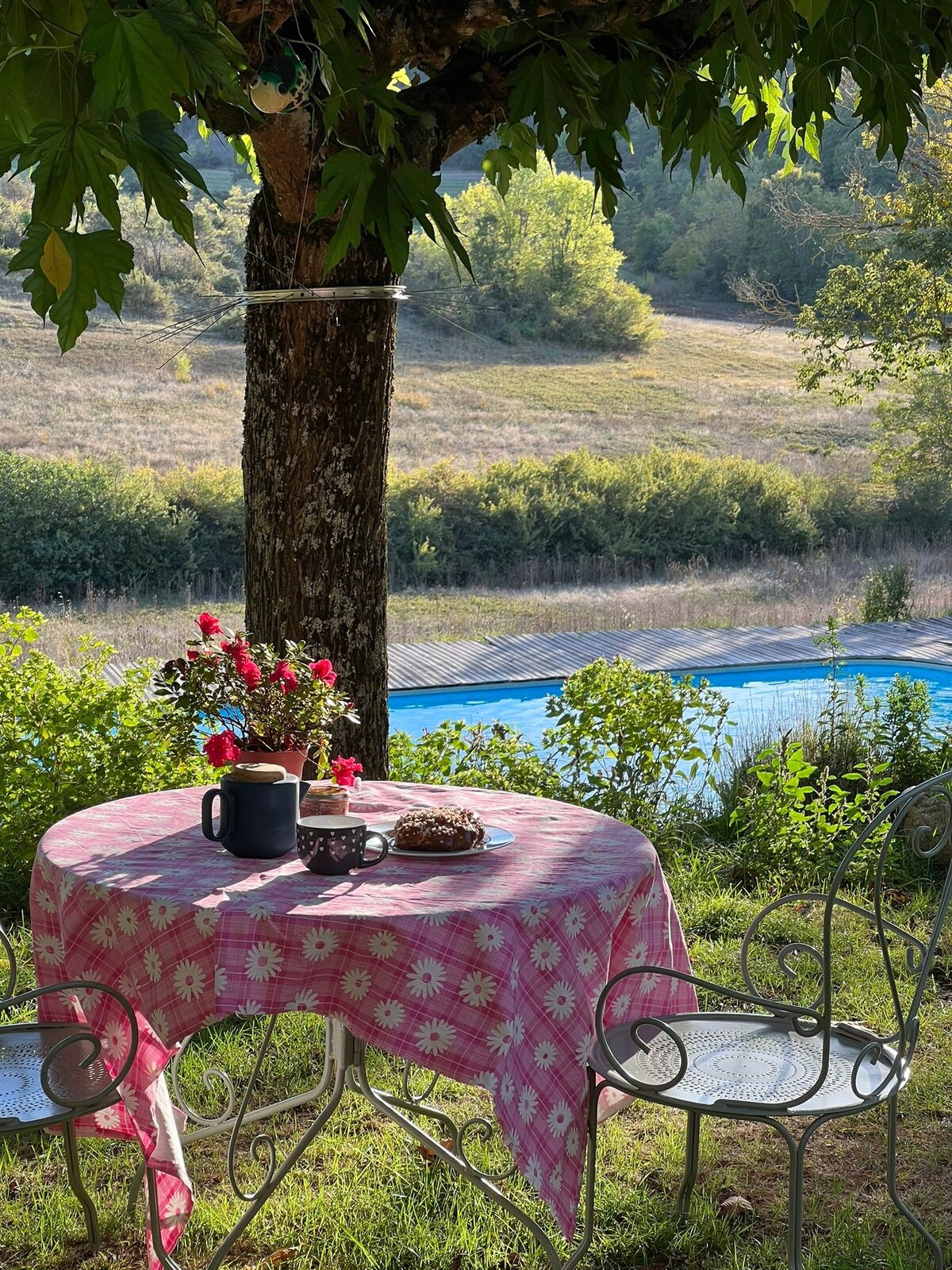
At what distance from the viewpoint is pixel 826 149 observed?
3066cm

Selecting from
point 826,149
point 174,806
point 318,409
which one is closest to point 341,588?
point 318,409

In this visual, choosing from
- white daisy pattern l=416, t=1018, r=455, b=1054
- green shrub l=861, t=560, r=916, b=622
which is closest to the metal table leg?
white daisy pattern l=416, t=1018, r=455, b=1054

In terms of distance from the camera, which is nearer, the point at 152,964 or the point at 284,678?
the point at 152,964

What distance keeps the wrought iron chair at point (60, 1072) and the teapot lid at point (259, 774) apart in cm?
35

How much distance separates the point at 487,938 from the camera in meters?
1.67

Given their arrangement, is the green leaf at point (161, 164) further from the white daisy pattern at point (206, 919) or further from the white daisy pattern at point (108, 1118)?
the white daisy pattern at point (108, 1118)

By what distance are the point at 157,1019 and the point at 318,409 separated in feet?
5.43

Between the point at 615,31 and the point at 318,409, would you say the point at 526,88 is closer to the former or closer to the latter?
the point at 615,31

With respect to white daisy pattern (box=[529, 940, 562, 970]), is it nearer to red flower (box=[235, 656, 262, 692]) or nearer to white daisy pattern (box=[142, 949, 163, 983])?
white daisy pattern (box=[142, 949, 163, 983])

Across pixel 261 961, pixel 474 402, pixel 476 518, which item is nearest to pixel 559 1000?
pixel 261 961

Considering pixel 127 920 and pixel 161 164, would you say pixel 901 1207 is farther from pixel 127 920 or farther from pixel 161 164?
pixel 161 164

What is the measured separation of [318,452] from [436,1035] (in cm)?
169

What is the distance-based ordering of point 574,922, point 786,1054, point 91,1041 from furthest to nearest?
1. point 786,1054
2. point 91,1041
3. point 574,922

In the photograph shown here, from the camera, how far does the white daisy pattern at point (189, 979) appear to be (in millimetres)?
1683
